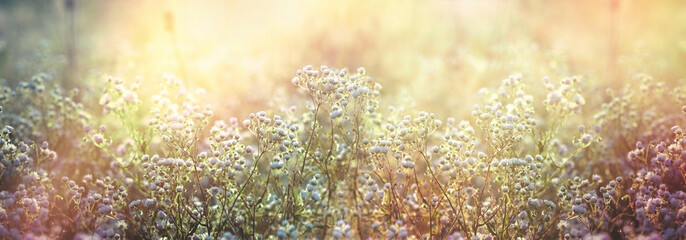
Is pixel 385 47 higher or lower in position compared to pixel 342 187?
higher

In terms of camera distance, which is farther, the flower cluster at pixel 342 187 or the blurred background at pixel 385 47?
the blurred background at pixel 385 47

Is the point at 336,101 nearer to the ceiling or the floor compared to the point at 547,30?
nearer to the floor

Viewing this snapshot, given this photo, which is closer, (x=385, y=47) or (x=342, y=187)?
(x=342, y=187)

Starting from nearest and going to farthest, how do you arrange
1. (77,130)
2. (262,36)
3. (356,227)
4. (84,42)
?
(356,227), (77,130), (262,36), (84,42)

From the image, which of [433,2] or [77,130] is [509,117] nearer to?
[77,130]

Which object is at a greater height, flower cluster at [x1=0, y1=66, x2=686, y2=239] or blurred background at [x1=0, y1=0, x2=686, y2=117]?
blurred background at [x1=0, y1=0, x2=686, y2=117]

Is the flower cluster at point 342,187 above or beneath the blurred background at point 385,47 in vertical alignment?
beneath

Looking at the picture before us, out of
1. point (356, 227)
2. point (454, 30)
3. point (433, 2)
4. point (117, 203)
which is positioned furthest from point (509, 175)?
point (433, 2)

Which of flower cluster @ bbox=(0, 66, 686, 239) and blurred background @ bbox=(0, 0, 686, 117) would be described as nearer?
flower cluster @ bbox=(0, 66, 686, 239)
